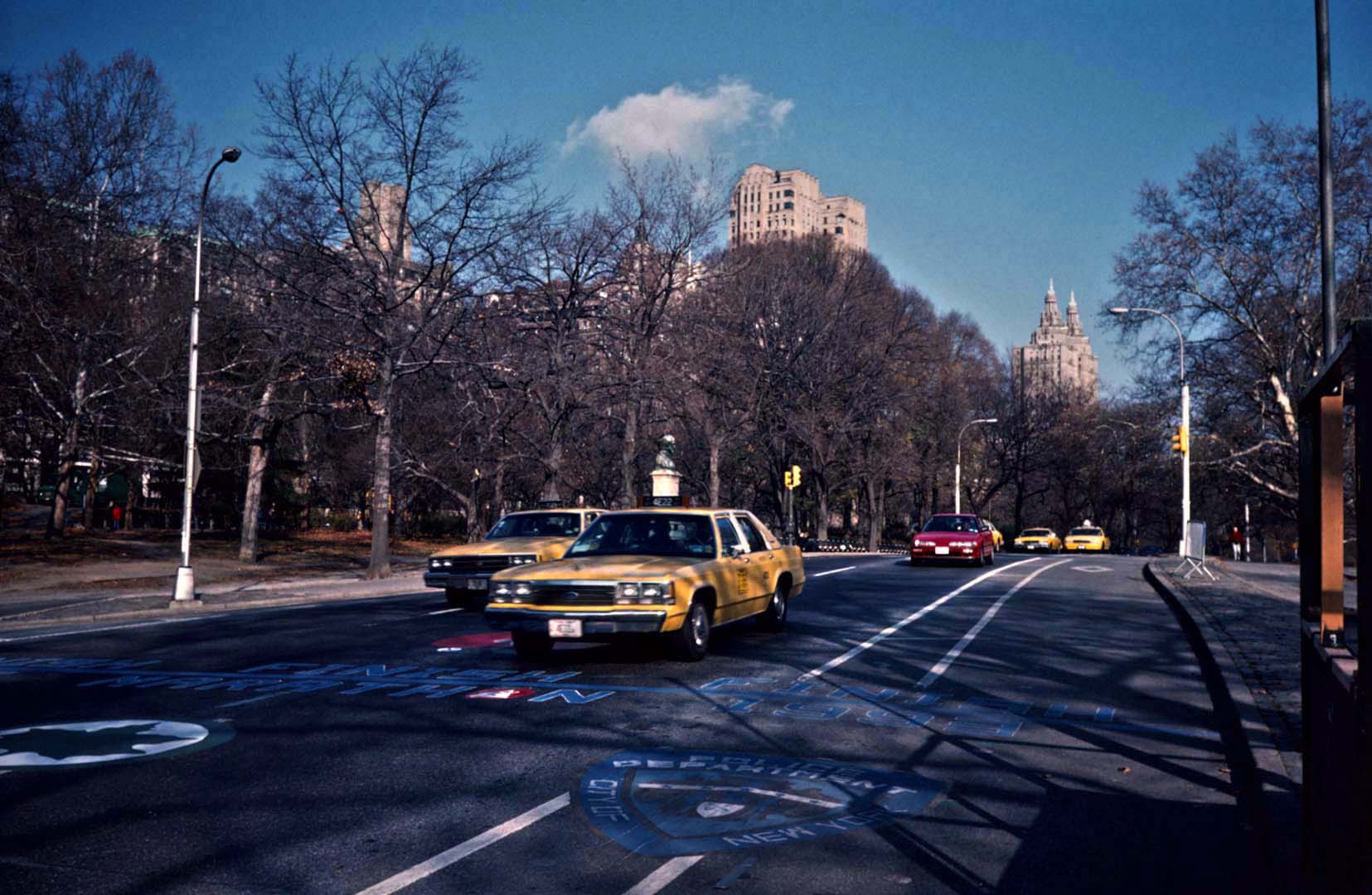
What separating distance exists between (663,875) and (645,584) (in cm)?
617

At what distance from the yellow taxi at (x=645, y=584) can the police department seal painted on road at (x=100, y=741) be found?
3531 millimetres

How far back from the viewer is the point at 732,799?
6.40 metres

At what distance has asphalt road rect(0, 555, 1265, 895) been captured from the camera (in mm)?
5199

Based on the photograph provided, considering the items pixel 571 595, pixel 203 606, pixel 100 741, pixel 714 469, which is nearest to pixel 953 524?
pixel 714 469

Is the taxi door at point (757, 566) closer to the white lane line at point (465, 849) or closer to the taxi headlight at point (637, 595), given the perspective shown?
the taxi headlight at point (637, 595)

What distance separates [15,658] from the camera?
40.8 feet

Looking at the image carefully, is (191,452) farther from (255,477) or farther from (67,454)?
(67,454)

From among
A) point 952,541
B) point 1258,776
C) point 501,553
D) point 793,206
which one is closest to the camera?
point 1258,776

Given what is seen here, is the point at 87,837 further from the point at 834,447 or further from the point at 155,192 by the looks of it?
the point at 834,447

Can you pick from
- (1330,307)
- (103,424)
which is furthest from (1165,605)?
(103,424)

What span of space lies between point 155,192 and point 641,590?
29724 millimetres

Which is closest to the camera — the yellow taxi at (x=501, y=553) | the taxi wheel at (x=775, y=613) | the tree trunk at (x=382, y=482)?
the taxi wheel at (x=775, y=613)

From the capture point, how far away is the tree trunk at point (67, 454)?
3127 centimetres

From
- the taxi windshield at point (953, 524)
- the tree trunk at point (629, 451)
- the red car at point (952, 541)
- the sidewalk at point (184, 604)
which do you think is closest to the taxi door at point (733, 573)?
the sidewalk at point (184, 604)
